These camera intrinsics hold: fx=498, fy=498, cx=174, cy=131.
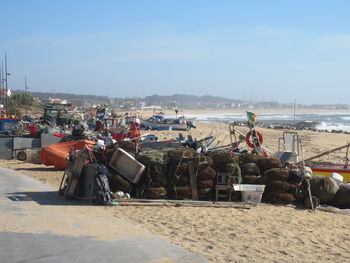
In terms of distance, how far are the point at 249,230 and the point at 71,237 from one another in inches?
117

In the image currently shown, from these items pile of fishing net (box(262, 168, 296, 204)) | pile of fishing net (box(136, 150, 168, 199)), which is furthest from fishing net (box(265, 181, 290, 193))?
pile of fishing net (box(136, 150, 168, 199))

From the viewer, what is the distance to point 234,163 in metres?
11.1

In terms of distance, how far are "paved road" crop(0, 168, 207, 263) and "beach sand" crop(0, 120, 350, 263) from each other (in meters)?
0.37

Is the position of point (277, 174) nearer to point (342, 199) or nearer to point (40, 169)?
point (342, 199)

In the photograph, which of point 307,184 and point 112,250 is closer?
point 112,250

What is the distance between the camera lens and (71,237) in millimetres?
7254

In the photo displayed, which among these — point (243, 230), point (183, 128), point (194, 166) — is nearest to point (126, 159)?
point (194, 166)

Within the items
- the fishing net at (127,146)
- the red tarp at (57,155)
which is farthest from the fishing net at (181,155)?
the red tarp at (57,155)

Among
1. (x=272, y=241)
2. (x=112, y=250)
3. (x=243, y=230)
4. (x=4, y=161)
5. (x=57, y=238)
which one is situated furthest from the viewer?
(x=4, y=161)

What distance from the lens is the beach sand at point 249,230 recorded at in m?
6.96

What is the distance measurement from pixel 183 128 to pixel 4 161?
27.3m

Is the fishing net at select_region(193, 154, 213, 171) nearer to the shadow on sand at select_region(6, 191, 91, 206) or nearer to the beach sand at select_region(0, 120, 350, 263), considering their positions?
the beach sand at select_region(0, 120, 350, 263)

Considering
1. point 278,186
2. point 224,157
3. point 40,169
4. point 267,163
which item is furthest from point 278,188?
point 40,169

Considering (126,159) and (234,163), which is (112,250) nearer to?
(126,159)
